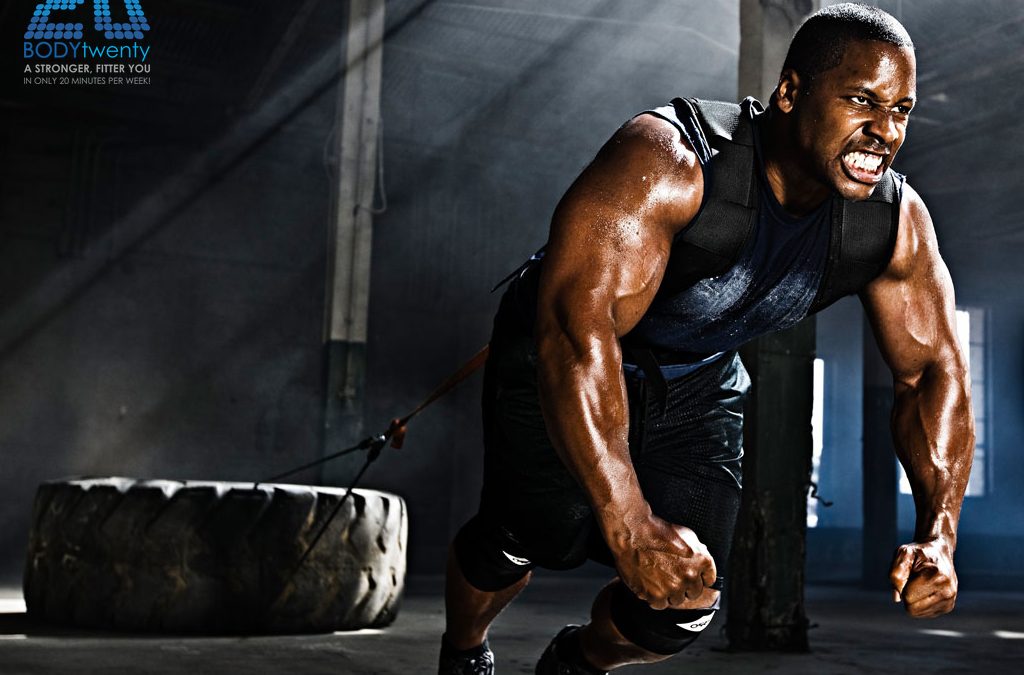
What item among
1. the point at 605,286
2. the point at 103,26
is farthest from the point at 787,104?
the point at 103,26

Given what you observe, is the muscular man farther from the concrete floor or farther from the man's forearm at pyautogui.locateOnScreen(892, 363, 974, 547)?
the concrete floor

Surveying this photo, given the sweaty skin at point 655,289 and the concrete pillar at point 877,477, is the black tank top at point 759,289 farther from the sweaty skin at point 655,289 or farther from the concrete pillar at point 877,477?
the concrete pillar at point 877,477

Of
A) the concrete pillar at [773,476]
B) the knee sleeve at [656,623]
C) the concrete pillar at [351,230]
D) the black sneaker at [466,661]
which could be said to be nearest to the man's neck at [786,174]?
the knee sleeve at [656,623]

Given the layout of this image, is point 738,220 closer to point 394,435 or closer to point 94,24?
point 394,435

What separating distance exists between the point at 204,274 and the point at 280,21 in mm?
2596

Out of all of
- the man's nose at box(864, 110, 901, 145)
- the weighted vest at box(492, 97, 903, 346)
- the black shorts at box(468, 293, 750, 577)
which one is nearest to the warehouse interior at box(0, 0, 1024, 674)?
the black shorts at box(468, 293, 750, 577)

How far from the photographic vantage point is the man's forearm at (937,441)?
1630mm

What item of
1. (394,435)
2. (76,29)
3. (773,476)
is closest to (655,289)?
(394,435)

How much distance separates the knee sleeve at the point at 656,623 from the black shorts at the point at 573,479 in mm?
96

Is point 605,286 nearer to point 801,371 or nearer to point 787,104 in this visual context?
point 787,104

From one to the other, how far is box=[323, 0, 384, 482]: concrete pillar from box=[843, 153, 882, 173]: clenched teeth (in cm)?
507

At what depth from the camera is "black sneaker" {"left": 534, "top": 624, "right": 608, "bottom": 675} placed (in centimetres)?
204

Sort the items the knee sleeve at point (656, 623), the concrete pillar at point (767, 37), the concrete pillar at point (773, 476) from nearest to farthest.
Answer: the knee sleeve at point (656, 623) < the concrete pillar at point (773, 476) < the concrete pillar at point (767, 37)

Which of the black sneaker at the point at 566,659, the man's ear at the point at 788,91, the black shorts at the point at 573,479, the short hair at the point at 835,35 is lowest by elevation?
the black sneaker at the point at 566,659
